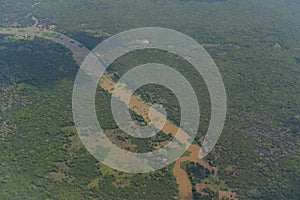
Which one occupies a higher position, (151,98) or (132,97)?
(151,98)

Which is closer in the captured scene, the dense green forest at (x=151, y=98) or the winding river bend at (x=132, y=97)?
the dense green forest at (x=151, y=98)

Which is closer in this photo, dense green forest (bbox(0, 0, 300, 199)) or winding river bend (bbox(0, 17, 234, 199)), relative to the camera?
dense green forest (bbox(0, 0, 300, 199))

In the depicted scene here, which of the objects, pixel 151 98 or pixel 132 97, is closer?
pixel 151 98

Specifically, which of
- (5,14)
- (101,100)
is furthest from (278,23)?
(5,14)
